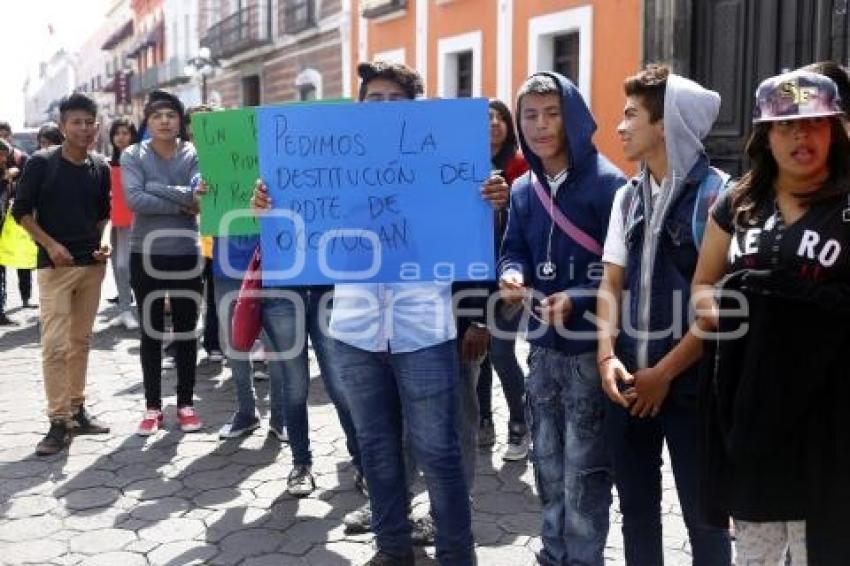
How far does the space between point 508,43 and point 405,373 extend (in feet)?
31.7

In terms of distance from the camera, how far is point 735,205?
7.05 feet

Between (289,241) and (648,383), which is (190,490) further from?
(648,383)

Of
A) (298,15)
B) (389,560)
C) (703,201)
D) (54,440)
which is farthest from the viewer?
(298,15)

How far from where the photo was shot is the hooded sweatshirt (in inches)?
93.9

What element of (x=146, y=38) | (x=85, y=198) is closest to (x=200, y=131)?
(x=85, y=198)

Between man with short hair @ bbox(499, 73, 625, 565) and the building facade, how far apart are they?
1410 cm

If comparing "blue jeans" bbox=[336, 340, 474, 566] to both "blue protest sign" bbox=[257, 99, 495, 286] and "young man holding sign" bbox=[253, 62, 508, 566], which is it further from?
"blue protest sign" bbox=[257, 99, 495, 286]

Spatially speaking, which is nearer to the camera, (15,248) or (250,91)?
(15,248)

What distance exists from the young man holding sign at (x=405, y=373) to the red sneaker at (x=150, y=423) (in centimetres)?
224

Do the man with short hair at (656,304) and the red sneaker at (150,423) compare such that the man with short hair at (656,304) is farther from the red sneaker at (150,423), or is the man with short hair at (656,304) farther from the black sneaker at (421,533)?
the red sneaker at (150,423)

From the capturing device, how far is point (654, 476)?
8.39 feet

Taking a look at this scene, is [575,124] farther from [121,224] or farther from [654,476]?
[121,224]

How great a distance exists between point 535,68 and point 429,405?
29.7 feet

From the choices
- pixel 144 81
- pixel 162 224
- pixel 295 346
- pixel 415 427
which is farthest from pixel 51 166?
pixel 144 81
